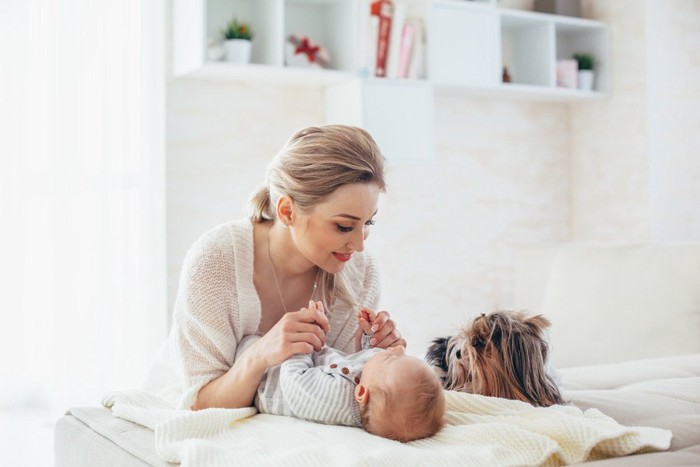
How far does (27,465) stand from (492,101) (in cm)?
250

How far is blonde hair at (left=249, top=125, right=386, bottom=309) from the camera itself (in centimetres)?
170

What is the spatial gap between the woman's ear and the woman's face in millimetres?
20

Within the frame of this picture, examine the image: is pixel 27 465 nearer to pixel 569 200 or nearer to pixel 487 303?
pixel 487 303

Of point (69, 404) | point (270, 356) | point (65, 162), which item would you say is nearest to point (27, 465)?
point (69, 404)

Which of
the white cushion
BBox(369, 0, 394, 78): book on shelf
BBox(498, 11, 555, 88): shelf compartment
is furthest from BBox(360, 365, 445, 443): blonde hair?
BBox(498, 11, 555, 88): shelf compartment

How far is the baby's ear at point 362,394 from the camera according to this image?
145cm

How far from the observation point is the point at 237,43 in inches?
127

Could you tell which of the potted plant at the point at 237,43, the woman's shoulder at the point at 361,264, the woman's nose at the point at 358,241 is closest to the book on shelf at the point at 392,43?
the potted plant at the point at 237,43

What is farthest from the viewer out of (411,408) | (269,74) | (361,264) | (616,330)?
(269,74)

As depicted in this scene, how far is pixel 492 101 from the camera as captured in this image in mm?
4082

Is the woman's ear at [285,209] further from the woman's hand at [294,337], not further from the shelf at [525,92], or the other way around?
the shelf at [525,92]

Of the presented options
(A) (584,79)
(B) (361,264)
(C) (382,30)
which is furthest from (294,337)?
(A) (584,79)

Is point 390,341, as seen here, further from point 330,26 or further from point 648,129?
point 648,129

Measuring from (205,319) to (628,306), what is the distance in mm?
1521
